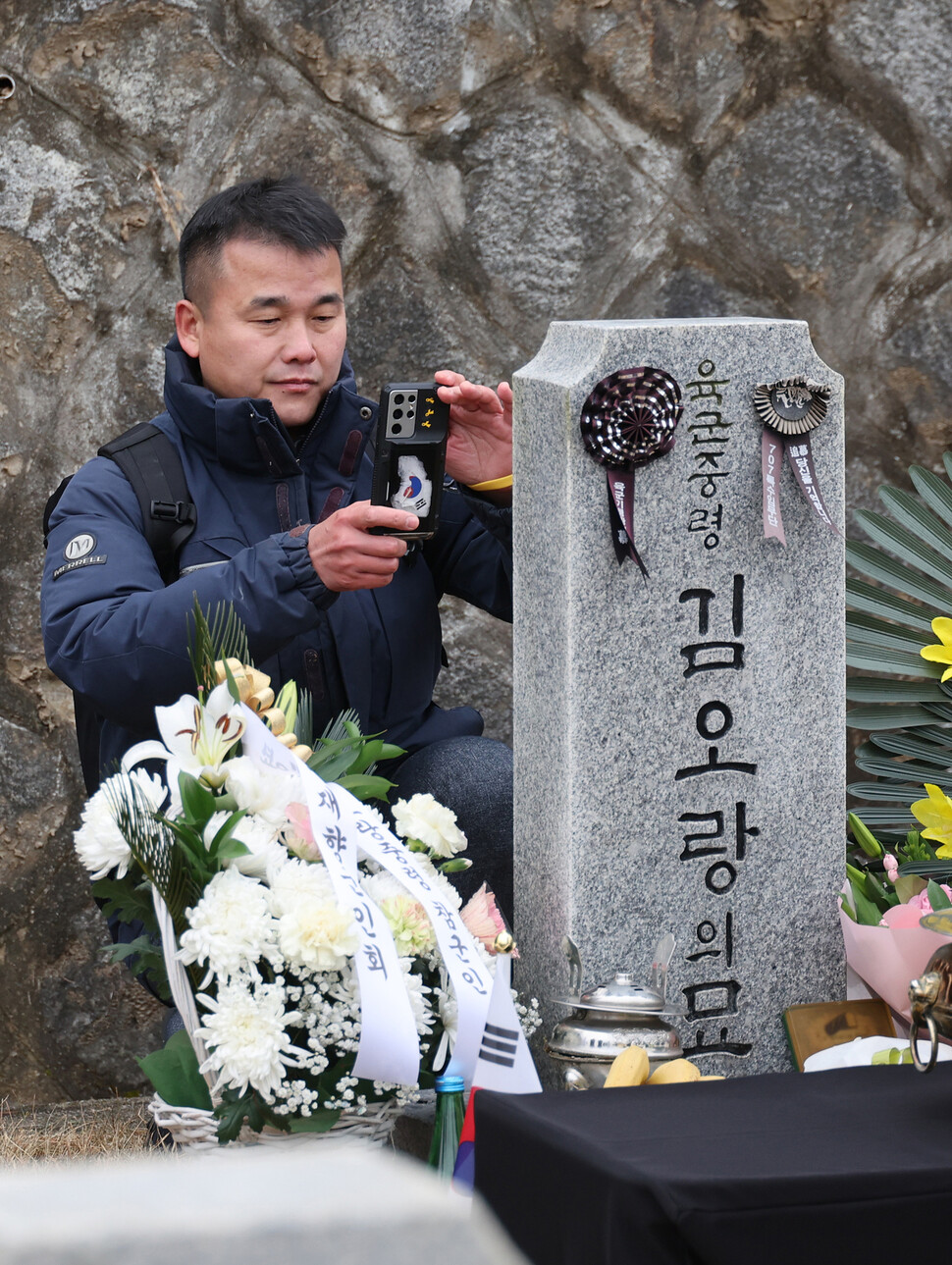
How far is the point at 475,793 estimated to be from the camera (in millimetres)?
2381

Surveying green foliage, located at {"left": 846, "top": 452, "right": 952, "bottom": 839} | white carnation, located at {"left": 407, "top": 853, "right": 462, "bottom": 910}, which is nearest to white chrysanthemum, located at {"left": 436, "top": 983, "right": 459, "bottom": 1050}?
white carnation, located at {"left": 407, "top": 853, "right": 462, "bottom": 910}

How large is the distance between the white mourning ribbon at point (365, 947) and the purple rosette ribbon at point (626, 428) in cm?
57

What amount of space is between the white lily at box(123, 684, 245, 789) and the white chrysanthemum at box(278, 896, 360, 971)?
236 mm

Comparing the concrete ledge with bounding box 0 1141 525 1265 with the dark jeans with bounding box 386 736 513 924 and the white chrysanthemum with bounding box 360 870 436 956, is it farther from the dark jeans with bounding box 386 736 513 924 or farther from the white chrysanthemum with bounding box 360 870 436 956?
the dark jeans with bounding box 386 736 513 924

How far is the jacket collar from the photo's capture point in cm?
238

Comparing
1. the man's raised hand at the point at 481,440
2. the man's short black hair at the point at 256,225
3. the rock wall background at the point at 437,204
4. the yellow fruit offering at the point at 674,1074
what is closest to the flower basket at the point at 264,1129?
the yellow fruit offering at the point at 674,1074

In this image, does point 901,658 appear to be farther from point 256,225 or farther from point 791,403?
point 256,225

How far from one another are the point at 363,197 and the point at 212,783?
79.1 inches

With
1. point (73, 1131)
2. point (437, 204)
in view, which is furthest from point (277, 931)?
point (437, 204)

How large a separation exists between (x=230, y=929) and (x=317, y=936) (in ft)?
0.35

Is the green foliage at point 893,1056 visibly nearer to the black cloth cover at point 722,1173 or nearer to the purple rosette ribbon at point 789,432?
the black cloth cover at point 722,1173

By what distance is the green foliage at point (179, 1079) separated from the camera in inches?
69.7

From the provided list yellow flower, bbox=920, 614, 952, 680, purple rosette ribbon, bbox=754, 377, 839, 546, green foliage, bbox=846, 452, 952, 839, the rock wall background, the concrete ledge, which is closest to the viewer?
the concrete ledge

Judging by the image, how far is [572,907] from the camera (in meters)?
2.04
